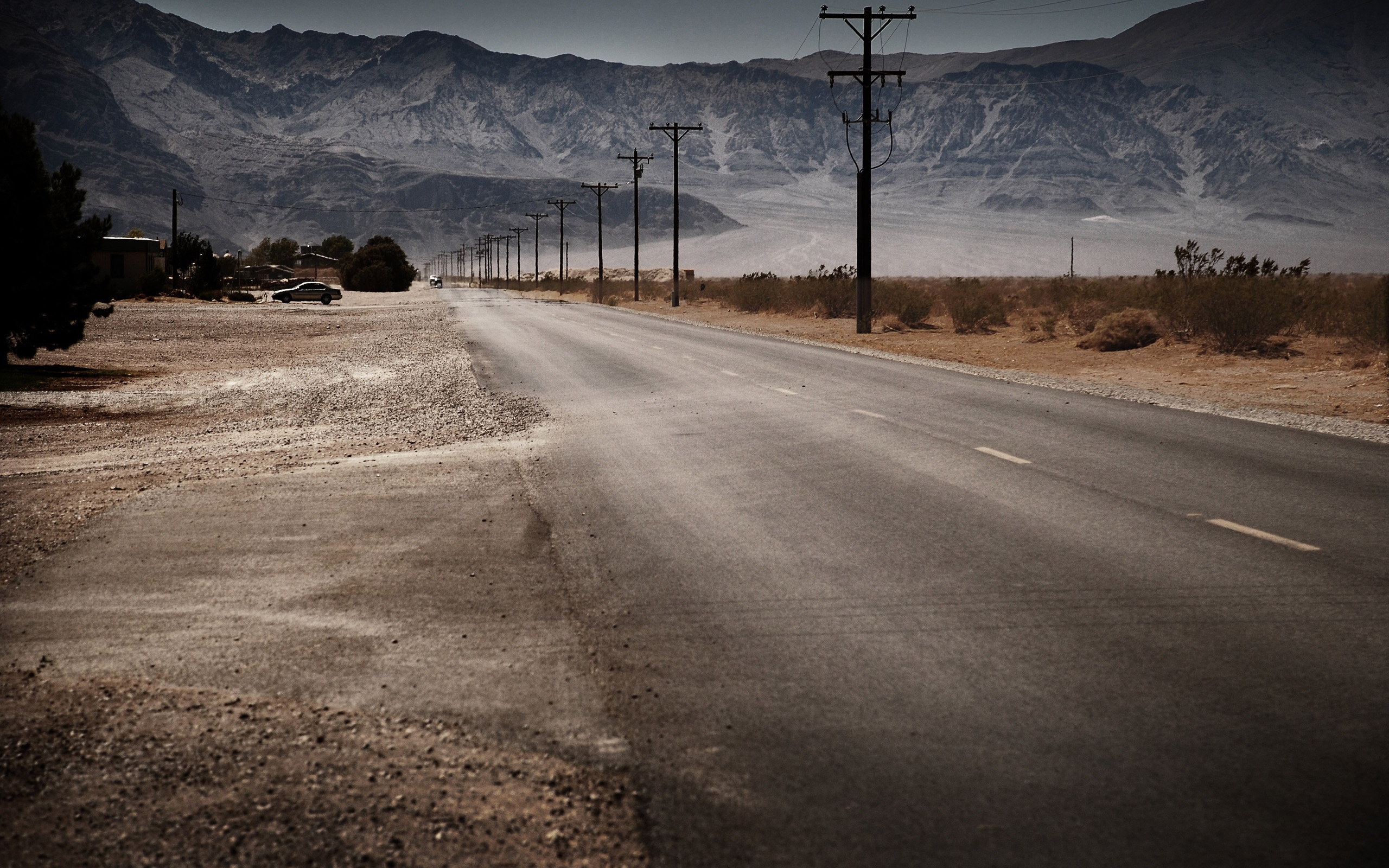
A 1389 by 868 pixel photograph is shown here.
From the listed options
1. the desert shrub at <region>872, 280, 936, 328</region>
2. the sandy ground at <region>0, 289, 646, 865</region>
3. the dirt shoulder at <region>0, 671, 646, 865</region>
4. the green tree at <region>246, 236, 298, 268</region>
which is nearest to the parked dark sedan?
the desert shrub at <region>872, 280, 936, 328</region>

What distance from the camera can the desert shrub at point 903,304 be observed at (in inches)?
1545

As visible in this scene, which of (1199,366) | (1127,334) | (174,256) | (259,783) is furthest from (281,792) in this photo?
(174,256)

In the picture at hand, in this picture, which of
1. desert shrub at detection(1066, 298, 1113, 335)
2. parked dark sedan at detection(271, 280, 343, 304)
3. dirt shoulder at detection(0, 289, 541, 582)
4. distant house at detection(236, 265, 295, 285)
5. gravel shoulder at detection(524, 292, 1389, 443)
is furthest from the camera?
distant house at detection(236, 265, 295, 285)

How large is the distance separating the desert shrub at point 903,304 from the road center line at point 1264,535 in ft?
103

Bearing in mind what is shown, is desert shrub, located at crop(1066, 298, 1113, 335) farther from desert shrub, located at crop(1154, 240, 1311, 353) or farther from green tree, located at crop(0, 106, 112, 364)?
green tree, located at crop(0, 106, 112, 364)

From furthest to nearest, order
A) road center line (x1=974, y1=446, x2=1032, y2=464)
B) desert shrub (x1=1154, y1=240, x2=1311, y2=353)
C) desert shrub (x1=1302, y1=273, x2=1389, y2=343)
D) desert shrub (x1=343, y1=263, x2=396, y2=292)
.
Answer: desert shrub (x1=343, y1=263, x2=396, y2=292) < desert shrub (x1=1154, y1=240, x2=1311, y2=353) < desert shrub (x1=1302, y1=273, x2=1389, y2=343) < road center line (x1=974, y1=446, x2=1032, y2=464)

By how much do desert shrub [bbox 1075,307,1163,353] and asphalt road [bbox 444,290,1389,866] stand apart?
15224mm

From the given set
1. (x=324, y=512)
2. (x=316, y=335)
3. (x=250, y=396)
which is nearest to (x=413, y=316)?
(x=316, y=335)

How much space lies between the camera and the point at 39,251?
20484mm

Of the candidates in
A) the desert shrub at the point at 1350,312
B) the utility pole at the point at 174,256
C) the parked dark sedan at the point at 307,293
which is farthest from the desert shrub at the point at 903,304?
the utility pole at the point at 174,256

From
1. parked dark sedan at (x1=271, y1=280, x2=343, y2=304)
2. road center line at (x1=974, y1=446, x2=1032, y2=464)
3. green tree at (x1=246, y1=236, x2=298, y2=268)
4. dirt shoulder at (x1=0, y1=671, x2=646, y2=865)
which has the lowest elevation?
dirt shoulder at (x1=0, y1=671, x2=646, y2=865)

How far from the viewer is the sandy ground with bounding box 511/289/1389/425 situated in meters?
17.0

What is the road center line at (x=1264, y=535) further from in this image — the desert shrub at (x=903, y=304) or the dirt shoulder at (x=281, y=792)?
the desert shrub at (x=903, y=304)

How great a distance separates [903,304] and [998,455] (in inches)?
1151
